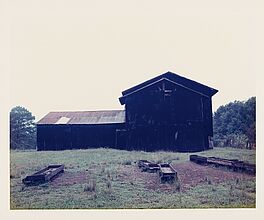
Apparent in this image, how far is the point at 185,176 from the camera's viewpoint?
→ 5195mm

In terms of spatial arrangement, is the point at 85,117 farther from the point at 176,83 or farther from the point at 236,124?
the point at 236,124

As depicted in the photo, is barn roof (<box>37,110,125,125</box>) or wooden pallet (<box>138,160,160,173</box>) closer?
wooden pallet (<box>138,160,160,173</box>)

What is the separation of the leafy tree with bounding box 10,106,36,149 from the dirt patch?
3.96 ft

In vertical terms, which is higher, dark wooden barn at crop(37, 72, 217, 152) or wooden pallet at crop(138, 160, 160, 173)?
dark wooden barn at crop(37, 72, 217, 152)

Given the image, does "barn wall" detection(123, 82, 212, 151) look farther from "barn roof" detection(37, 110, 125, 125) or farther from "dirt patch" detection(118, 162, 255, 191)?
"dirt patch" detection(118, 162, 255, 191)

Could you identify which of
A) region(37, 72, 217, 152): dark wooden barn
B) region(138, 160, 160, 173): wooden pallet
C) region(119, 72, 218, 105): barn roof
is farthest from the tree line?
region(138, 160, 160, 173): wooden pallet

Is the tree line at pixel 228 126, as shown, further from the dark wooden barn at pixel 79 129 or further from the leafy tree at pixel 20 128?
the dark wooden barn at pixel 79 129

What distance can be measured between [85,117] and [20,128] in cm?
80

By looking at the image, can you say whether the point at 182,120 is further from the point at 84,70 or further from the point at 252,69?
the point at 84,70

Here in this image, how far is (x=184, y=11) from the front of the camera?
17.2ft

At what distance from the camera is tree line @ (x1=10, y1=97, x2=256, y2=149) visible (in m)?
5.19

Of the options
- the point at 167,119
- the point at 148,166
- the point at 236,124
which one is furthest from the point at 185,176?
the point at 236,124

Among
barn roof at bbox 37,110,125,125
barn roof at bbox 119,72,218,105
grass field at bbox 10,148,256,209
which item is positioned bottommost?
grass field at bbox 10,148,256,209

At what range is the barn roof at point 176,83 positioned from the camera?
534 centimetres
